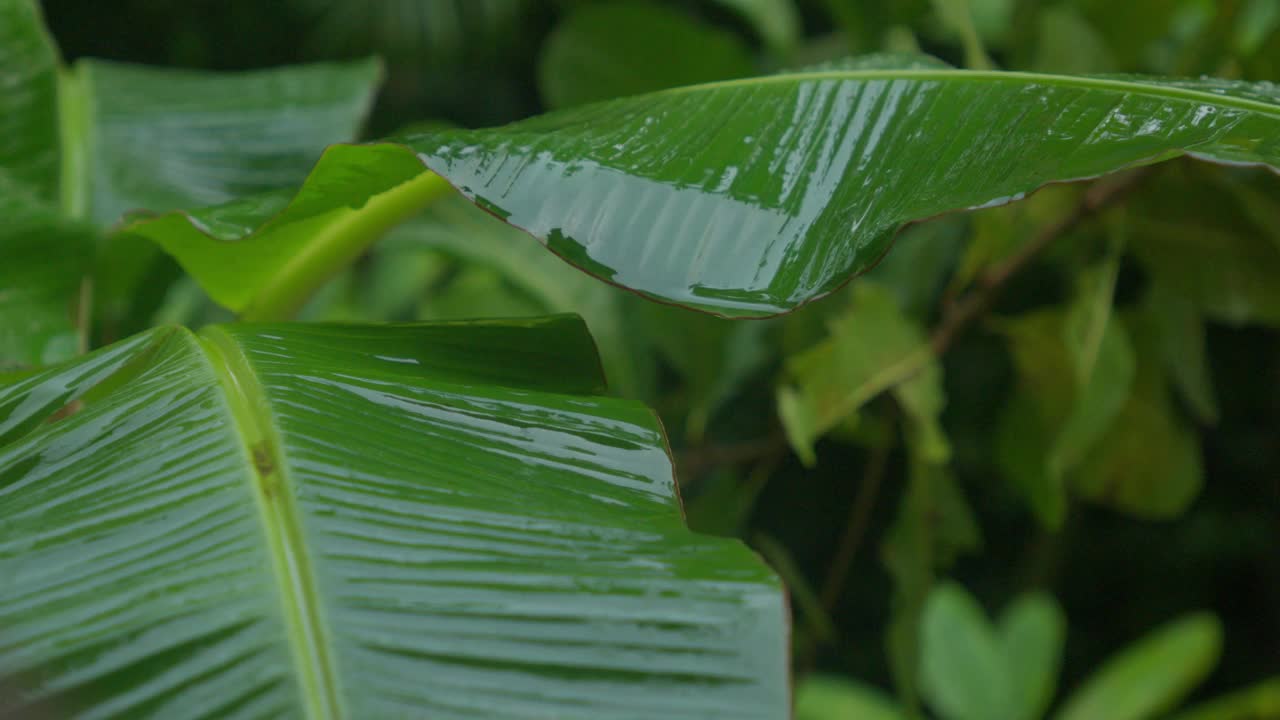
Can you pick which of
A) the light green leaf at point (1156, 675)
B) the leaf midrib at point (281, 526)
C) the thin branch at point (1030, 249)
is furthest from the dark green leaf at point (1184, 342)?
the leaf midrib at point (281, 526)

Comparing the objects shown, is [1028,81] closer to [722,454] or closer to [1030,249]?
[1030,249]

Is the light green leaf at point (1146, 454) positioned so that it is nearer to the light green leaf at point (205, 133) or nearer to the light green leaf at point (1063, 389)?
the light green leaf at point (1063, 389)

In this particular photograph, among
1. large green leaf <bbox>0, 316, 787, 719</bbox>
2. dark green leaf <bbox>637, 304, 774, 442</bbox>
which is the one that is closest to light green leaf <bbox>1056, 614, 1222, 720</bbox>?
dark green leaf <bbox>637, 304, 774, 442</bbox>

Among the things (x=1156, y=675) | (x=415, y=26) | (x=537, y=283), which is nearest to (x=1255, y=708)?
(x=1156, y=675)

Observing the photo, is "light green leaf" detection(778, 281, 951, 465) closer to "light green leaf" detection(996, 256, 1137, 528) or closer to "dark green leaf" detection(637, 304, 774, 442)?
"light green leaf" detection(996, 256, 1137, 528)

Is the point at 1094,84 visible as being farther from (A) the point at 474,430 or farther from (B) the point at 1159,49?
(B) the point at 1159,49

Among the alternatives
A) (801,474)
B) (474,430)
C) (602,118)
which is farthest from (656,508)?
(801,474)
